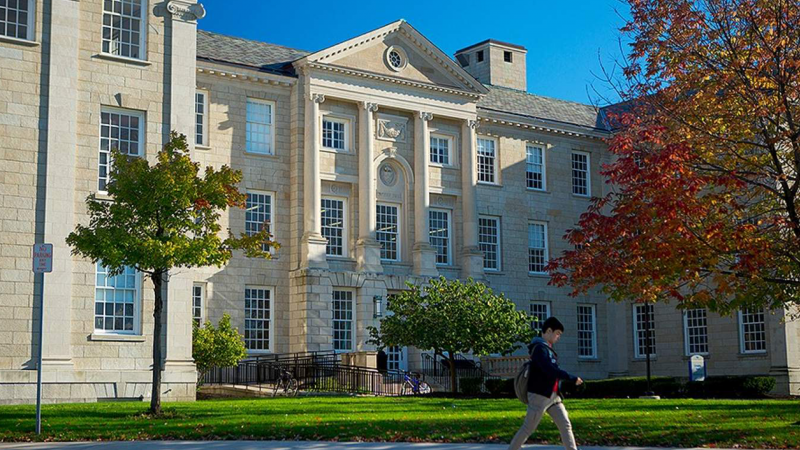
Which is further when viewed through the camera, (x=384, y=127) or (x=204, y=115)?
(x=384, y=127)

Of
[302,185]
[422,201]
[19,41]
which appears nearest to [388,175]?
[422,201]

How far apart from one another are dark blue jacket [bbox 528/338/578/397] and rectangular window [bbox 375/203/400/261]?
3085 cm

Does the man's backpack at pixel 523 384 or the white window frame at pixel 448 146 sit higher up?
the white window frame at pixel 448 146

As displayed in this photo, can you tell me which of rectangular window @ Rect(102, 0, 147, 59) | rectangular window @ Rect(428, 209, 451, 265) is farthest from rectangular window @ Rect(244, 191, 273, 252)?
rectangular window @ Rect(102, 0, 147, 59)

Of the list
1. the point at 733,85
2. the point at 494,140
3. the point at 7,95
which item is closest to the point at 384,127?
the point at 494,140

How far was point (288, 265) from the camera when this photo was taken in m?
41.1

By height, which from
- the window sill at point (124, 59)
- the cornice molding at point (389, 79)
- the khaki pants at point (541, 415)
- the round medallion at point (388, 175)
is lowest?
the khaki pants at point (541, 415)

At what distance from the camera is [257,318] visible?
40250 mm

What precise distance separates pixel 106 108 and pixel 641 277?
17.6m

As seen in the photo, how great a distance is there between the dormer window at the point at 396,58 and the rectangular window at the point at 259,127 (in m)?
5.67

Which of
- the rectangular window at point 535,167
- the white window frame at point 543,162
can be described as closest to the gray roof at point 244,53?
the white window frame at point 543,162

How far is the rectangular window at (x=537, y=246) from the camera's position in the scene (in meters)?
49.2

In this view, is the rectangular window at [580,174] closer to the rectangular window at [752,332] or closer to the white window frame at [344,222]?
the rectangular window at [752,332]

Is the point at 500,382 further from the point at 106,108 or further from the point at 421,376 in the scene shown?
the point at 106,108
